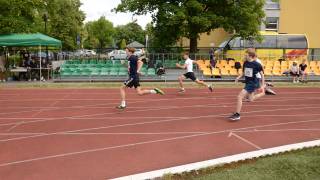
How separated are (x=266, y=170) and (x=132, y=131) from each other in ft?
14.3

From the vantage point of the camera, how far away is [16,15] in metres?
27.7

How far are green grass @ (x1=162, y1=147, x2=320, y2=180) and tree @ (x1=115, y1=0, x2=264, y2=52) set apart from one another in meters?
24.2

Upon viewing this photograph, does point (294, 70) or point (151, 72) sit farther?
point (151, 72)

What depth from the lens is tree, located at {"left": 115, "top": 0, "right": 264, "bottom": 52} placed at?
3178cm

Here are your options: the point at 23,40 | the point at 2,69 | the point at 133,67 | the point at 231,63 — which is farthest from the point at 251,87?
the point at 2,69

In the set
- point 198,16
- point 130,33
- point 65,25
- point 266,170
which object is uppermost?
point 130,33

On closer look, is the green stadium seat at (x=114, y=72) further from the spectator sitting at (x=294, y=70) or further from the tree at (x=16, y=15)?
the spectator sitting at (x=294, y=70)

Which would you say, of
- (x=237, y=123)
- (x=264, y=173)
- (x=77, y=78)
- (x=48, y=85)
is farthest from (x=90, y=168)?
(x=77, y=78)

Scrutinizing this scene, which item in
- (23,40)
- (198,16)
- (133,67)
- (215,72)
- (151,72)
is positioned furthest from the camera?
(198,16)

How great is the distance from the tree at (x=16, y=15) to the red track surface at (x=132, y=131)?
9.57 m

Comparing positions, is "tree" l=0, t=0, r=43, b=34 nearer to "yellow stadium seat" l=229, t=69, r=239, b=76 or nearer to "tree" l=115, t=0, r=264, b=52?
"tree" l=115, t=0, r=264, b=52

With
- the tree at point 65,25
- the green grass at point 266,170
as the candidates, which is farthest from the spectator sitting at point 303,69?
the tree at point 65,25

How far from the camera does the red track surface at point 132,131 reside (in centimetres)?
786

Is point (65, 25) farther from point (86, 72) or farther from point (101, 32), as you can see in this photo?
point (86, 72)
